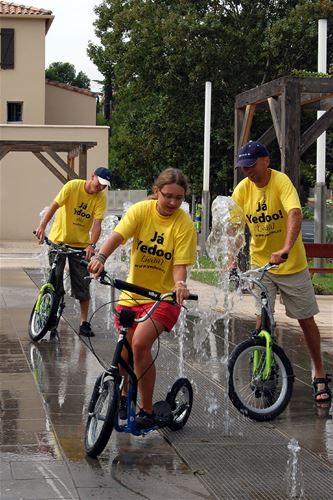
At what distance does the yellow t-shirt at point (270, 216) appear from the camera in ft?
25.8

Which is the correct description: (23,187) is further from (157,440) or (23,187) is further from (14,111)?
(157,440)

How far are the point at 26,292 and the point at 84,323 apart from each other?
583cm

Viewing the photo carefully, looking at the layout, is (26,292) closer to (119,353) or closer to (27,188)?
(119,353)

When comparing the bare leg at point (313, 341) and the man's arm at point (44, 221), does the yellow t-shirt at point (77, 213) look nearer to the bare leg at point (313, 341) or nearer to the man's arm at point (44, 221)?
the man's arm at point (44, 221)

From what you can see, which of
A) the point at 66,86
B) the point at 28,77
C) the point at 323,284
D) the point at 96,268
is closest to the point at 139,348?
the point at 96,268

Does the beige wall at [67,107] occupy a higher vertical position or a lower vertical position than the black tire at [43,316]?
higher

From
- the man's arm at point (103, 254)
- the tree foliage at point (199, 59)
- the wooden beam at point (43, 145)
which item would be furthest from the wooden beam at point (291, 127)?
the tree foliage at point (199, 59)

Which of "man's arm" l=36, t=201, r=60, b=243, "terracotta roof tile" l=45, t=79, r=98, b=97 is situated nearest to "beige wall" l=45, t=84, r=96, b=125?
"terracotta roof tile" l=45, t=79, r=98, b=97

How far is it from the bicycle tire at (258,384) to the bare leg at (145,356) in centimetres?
91

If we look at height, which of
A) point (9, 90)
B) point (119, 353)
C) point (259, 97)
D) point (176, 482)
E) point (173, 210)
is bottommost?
point (176, 482)

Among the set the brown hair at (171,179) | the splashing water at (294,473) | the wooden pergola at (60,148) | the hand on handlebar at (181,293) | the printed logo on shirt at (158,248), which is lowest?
the splashing water at (294,473)

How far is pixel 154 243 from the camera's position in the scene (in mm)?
6703

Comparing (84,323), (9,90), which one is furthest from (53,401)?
(9,90)

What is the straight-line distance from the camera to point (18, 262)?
26297 mm
